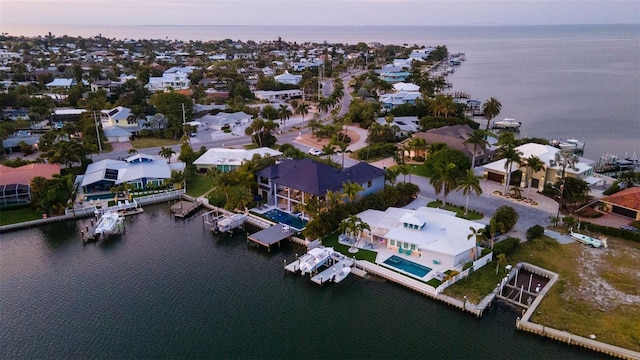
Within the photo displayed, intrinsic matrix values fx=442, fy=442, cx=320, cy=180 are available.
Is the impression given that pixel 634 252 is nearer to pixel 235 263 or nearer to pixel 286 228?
pixel 286 228

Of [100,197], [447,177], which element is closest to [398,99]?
[447,177]

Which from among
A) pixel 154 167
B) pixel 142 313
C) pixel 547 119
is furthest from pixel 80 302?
pixel 547 119

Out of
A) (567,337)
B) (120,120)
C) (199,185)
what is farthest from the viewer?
(120,120)

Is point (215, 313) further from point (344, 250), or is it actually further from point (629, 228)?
point (629, 228)

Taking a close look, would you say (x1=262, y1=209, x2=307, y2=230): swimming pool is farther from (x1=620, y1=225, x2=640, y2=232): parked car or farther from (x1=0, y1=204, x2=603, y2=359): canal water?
(x1=620, y1=225, x2=640, y2=232): parked car

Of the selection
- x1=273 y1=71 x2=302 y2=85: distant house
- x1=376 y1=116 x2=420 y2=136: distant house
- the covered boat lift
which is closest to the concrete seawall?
the covered boat lift

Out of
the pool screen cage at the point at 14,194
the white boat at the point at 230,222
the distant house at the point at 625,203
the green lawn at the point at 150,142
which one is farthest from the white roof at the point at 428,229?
the green lawn at the point at 150,142
